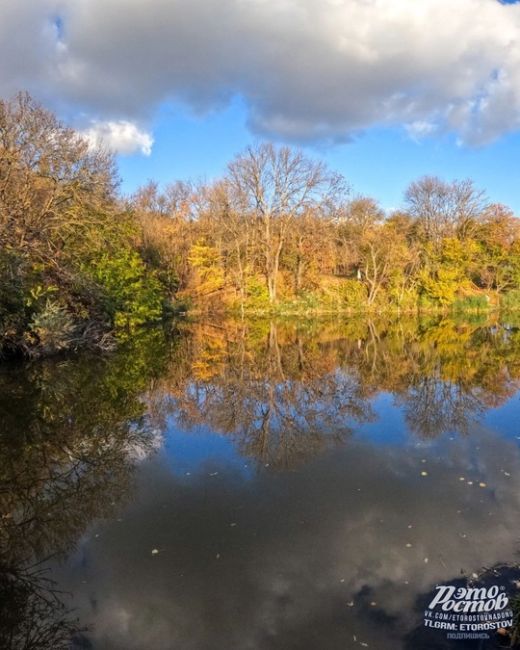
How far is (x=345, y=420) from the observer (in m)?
10.3

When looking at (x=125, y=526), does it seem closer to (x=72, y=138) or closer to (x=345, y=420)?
(x=345, y=420)

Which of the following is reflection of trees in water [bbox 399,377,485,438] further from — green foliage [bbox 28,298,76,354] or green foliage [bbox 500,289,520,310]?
green foliage [bbox 500,289,520,310]

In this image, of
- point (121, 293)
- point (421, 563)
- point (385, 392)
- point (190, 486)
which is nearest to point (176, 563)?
point (190, 486)

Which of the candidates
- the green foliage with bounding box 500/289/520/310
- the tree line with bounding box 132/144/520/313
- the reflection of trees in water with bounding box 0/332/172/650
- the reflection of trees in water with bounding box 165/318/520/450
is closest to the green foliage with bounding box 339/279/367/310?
the tree line with bounding box 132/144/520/313

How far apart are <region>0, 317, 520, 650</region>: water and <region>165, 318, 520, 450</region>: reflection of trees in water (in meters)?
0.09

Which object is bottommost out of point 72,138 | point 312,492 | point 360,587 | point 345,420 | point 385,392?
point 360,587

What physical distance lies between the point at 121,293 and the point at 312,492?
76.2 feet

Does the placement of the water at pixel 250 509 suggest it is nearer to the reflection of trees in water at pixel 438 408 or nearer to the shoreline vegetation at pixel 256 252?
the reflection of trees in water at pixel 438 408

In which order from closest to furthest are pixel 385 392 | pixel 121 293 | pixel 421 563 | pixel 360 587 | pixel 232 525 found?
pixel 360 587
pixel 421 563
pixel 232 525
pixel 385 392
pixel 121 293

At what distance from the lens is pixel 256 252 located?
144ft

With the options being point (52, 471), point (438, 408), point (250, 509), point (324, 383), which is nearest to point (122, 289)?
point (324, 383)

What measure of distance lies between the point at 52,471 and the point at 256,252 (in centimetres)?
3766

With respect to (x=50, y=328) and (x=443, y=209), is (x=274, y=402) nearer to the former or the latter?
(x=50, y=328)

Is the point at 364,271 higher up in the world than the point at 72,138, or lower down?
higher up
